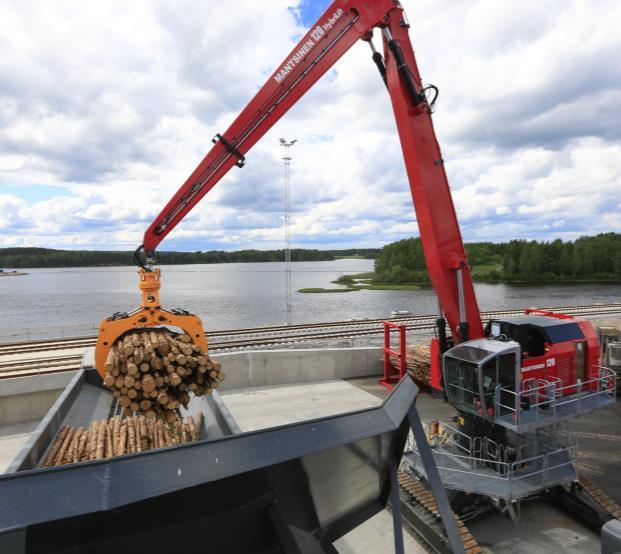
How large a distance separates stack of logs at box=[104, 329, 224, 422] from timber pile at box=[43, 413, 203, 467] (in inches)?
9.3

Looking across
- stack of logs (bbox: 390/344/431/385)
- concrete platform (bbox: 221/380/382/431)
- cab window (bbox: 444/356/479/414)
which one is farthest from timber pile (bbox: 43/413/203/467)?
stack of logs (bbox: 390/344/431/385)

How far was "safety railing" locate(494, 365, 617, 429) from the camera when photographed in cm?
689

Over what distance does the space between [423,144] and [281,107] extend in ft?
9.48

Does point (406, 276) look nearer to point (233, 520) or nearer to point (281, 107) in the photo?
point (281, 107)

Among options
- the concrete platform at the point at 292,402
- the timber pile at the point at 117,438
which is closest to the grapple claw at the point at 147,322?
the timber pile at the point at 117,438

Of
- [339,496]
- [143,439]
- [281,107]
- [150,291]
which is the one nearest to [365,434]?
[339,496]

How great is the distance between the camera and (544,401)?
7.52 metres

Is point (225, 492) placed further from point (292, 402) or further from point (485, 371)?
point (292, 402)

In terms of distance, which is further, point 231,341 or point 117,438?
point 231,341

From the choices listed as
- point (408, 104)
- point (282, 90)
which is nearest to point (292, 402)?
point (282, 90)

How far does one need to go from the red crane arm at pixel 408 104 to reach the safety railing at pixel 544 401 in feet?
4.54

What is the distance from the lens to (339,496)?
2.84 meters

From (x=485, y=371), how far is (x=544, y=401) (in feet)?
4.84

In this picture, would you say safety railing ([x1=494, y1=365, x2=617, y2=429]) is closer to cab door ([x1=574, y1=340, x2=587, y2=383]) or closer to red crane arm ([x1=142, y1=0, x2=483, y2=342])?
cab door ([x1=574, y1=340, x2=587, y2=383])
